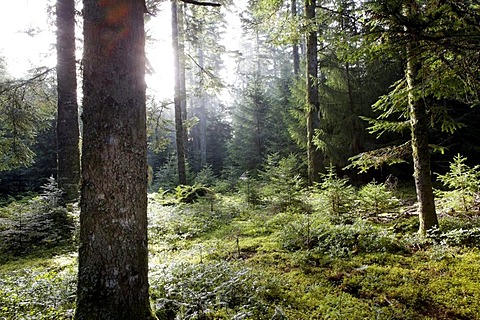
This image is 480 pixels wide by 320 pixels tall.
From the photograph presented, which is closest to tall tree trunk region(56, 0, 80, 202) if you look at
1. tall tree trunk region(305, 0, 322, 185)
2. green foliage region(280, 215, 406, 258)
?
green foliage region(280, 215, 406, 258)

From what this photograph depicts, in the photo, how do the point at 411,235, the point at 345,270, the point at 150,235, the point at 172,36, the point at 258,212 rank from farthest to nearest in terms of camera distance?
the point at 172,36, the point at 258,212, the point at 150,235, the point at 411,235, the point at 345,270

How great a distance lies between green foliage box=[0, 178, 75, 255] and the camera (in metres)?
6.39

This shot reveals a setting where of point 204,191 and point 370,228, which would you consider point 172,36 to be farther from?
point 370,228

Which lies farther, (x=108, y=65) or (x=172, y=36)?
(x=172, y=36)

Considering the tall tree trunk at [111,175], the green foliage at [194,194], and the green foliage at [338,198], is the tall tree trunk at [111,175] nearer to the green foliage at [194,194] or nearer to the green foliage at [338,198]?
the green foliage at [338,198]

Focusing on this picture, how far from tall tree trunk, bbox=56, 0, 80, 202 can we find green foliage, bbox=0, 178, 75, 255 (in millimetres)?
501

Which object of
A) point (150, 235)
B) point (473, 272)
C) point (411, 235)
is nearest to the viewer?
point (473, 272)

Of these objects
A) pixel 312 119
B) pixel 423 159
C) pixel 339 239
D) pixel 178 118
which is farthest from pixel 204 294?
pixel 178 118

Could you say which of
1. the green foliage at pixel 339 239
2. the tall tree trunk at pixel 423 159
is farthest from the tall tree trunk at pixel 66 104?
the tall tree trunk at pixel 423 159

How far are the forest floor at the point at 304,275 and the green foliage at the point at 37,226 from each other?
338 mm

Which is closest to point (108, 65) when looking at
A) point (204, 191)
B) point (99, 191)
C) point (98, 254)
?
point (99, 191)

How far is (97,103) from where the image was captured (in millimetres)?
2414

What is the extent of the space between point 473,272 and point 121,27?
15.3 feet

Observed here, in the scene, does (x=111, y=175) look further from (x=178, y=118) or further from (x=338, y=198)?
(x=178, y=118)
